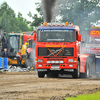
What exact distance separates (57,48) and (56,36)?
0.68 metres

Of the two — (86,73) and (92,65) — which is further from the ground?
(92,65)

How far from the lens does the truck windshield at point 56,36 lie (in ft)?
62.0

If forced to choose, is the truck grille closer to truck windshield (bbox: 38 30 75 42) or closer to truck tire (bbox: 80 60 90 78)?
truck windshield (bbox: 38 30 75 42)

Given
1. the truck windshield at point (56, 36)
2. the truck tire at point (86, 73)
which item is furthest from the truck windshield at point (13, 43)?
the truck windshield at point (56, 36)

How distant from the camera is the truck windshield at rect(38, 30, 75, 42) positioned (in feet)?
62.0

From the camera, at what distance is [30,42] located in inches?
1238

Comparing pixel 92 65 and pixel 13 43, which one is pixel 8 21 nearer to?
pixel 13 43

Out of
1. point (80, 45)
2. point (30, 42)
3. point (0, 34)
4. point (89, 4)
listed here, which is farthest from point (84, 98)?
point (89, 4)

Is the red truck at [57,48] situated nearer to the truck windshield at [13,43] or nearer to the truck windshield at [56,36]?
the truck windshield at [56,36]

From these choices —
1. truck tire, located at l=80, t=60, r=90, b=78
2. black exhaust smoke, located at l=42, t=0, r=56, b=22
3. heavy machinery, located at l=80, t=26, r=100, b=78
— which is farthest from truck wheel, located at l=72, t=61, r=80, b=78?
black exhaust smoke, located at l=42, t=0, r=56, b=22

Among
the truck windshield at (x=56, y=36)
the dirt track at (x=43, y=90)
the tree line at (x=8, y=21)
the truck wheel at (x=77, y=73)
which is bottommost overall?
the dirt track at (x=43, y=90)

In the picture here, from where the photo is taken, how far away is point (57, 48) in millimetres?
18938

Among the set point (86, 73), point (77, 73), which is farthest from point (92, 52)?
point (77, 73)

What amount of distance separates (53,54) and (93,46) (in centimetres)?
380
